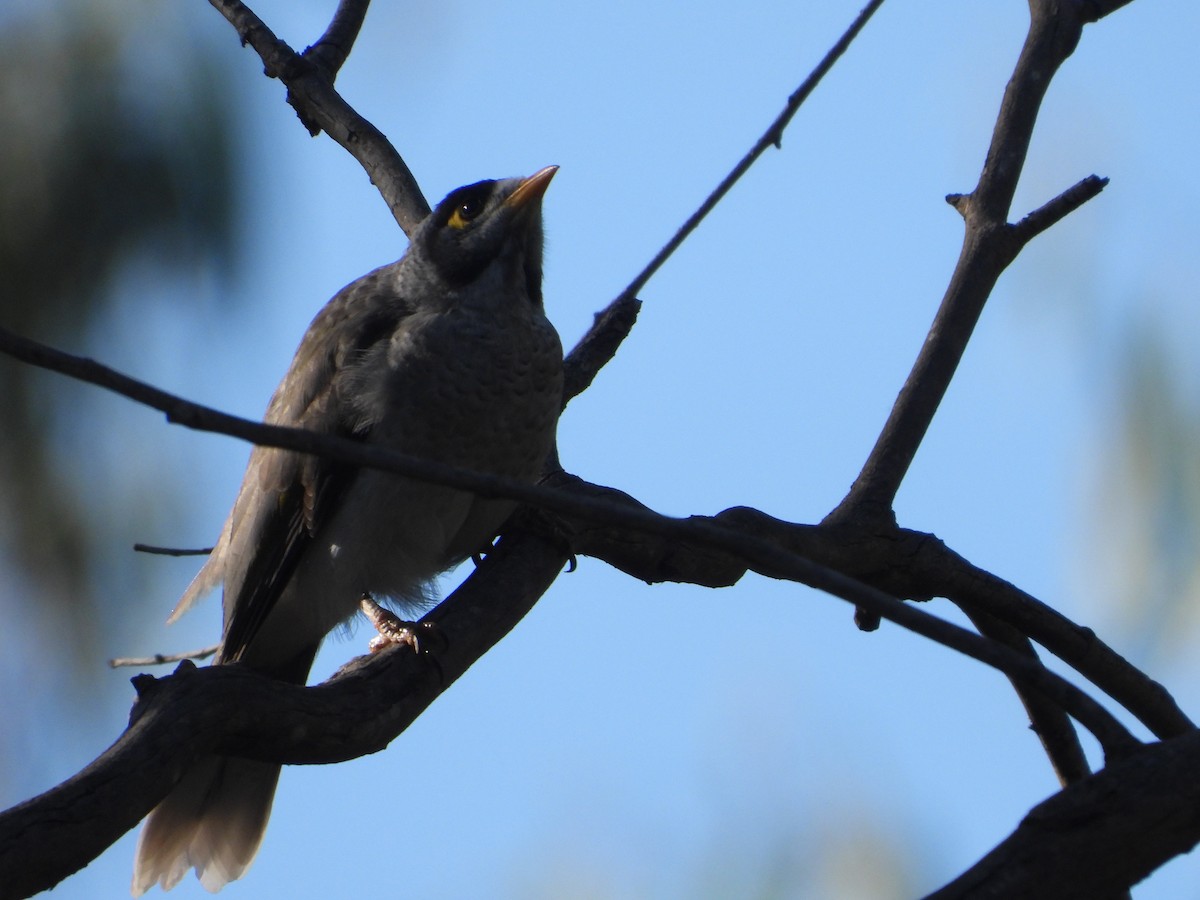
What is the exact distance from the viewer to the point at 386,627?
13.0ft

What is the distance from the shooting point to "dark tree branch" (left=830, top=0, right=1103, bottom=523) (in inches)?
152

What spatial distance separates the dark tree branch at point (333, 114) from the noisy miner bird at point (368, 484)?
26.3 inches

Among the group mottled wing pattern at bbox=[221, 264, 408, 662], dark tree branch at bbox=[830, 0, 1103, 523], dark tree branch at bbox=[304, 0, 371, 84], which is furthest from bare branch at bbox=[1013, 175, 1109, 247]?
dark tree branch at bbox=[304, 0, 371, 84]

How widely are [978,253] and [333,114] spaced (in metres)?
2.35

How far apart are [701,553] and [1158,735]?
1189 millimetres

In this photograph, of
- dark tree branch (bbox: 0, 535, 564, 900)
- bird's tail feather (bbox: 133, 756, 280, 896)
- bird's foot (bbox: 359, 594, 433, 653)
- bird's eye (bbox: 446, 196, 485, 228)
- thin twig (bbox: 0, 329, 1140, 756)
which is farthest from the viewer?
bird's eye (bbox: 446, 196, 485, 228)

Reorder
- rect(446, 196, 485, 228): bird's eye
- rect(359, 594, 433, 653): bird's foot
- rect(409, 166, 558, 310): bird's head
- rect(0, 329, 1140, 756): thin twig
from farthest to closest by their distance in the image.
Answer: rect(446, 196, 485, 228): bird's eye < rect(409, 166, 558, 310): bird's head < rect(359, 594, 433, 653): bird's foot < rect(0, 329, 1140, 756): thin twig

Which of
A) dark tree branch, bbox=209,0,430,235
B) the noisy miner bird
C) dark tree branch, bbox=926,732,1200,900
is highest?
dark tree branch, bbox=209,0,430,235

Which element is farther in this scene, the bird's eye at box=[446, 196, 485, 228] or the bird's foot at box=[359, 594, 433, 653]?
the bird's eye at box=[446, 196, 485, 228]

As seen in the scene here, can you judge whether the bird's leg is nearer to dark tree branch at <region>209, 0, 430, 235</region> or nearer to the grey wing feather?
the grey wing feather

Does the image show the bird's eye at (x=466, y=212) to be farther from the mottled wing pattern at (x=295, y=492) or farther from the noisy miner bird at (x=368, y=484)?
the mottled wing pattern at (x=295, y=492)

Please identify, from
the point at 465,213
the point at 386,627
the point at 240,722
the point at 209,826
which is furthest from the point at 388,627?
the point at 465,213

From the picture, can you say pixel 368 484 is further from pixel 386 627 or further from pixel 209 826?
pixel 209 826

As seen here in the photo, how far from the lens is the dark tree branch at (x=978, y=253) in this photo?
386 cm
